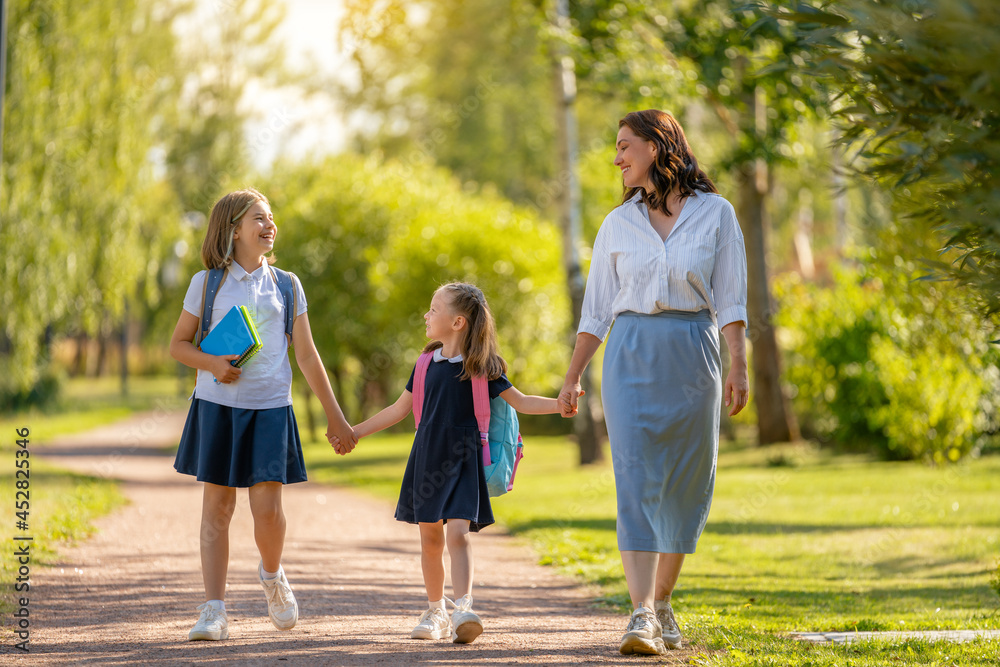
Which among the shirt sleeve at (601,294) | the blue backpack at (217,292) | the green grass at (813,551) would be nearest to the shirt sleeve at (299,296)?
the blue backpack at (217,292)

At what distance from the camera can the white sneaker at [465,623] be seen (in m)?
4.36

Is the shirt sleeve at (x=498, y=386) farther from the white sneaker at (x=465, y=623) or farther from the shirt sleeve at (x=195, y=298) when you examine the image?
the shirt sleeve at (x=195, y=298)

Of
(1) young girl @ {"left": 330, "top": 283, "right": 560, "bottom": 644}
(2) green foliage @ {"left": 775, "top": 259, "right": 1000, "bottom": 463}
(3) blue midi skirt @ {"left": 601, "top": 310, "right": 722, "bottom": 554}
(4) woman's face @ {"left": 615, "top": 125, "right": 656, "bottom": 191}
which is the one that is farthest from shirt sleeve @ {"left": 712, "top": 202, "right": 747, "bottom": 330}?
(2) green foliage @ {"left": 775, "top": 259, "right": 1000, "bottom": 463}

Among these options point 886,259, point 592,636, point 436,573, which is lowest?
point 592,636

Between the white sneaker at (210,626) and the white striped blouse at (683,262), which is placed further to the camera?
the white sneaker at (210,626)

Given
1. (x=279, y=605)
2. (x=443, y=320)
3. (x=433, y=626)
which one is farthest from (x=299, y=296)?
(x=433, y=626)

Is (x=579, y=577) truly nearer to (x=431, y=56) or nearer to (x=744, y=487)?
(x=744, y=487)

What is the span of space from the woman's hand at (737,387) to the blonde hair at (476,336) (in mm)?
1067

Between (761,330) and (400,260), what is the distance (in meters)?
7.52

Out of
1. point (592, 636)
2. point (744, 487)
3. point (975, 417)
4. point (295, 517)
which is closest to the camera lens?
point (592, 636)

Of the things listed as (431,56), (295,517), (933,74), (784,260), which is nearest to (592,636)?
(933,74)

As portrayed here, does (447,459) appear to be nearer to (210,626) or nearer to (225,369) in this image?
(225,369)

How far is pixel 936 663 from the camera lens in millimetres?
4086

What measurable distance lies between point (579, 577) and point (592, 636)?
82.9 inches
